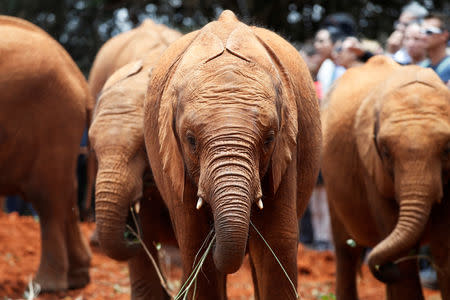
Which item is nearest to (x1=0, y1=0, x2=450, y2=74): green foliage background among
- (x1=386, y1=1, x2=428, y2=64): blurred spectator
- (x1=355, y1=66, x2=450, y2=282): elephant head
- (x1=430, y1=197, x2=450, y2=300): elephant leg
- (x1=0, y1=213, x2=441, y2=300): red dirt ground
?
(x1=386, y1=1, x2=428, y2=64): blurred spectator

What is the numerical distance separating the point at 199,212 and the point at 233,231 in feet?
2.26

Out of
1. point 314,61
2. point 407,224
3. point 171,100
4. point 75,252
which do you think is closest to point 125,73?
point 171,100

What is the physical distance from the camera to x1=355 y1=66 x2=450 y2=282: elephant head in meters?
6.66

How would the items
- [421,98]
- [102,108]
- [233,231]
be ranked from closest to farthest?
[233,231], [102,108], [421,98]

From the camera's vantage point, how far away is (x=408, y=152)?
22.3 feet

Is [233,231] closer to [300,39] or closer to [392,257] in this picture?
[392,257]

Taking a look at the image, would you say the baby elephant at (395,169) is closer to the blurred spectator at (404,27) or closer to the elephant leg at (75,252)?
the blurred spectator at (404,27)

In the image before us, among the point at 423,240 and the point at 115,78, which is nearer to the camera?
the point at 115,78

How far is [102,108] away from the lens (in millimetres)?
6375

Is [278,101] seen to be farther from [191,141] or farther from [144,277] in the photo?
[144,277]

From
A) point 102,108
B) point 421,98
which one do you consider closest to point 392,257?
point 421,98

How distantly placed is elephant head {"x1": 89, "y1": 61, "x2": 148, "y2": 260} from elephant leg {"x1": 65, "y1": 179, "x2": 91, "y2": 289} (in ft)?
8.80

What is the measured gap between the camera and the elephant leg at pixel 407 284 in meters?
7.00

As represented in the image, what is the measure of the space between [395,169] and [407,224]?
483 millimetres
